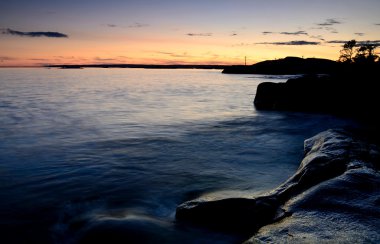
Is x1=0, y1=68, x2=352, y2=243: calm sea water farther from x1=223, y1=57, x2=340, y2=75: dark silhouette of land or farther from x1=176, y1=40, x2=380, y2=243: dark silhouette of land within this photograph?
x1=223, y1=57, x2=340, y2=75: dark silhouette of land

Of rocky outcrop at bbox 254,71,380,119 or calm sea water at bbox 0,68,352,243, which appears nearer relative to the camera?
calm sea water at bbox 0,68,352,243

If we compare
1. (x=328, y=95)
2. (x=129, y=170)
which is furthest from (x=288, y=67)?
(x=129, y=170)

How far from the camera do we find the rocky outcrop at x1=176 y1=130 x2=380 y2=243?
3541 millimetres

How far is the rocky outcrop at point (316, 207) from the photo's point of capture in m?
3.54

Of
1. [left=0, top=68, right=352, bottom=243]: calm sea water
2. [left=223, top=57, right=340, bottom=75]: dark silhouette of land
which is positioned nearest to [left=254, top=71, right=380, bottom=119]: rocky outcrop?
[left=0, top=68, right=352, bottom=243]: calm sea water

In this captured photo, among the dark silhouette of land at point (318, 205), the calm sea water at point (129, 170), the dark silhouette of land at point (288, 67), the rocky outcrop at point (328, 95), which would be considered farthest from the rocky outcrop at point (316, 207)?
the dark silhouette of land at point (288, 67)

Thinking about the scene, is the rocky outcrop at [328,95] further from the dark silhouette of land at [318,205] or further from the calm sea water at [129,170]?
the dark silhouette of land at [318,205]

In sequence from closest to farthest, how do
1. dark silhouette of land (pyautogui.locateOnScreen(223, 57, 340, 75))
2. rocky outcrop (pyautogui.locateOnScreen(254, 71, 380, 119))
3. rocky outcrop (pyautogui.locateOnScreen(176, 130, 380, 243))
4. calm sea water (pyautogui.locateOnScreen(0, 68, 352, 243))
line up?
rocky outcrop (pyautogui.locateOnScreen(176, 130, 380, 243)) < calm sea water (pyautogui.locateOnScreen(0, 68, 352, 243)) < rocky outcrop (pyautogui.locateOnScreen(254, 71, 380, 119)) < dark silhouette of land (pyautogui.locateOnScreen(223, 57, 340, 75))

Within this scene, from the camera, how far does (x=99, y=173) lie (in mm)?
8703

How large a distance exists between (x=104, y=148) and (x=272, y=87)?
47.7ft

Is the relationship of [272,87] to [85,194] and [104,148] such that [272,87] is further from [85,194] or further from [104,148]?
[85,194]

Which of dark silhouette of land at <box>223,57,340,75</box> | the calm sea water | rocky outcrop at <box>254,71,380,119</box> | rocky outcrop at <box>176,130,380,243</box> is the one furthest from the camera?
dark silhouette of land at <box>223,57,340,75</box>

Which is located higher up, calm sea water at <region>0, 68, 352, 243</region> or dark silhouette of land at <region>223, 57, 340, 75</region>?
dark silhouette of land at <region>223, 57, 340, 75</region>

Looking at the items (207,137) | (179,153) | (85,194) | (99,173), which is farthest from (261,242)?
(207,137)
